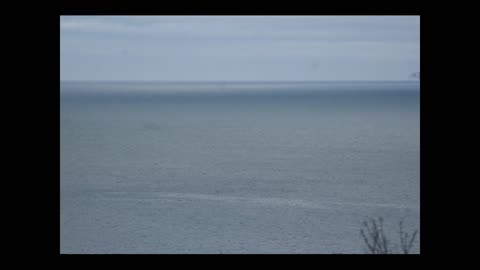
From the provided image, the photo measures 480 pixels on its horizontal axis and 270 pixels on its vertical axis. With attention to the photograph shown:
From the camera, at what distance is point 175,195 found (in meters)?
15.1

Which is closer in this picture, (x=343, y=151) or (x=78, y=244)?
(x=78, y=244)

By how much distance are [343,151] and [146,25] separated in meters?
101

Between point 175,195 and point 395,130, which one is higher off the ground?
point 395,130

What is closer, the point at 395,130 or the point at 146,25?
the point at 395,130

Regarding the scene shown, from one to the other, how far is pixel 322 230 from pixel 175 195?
463cm
